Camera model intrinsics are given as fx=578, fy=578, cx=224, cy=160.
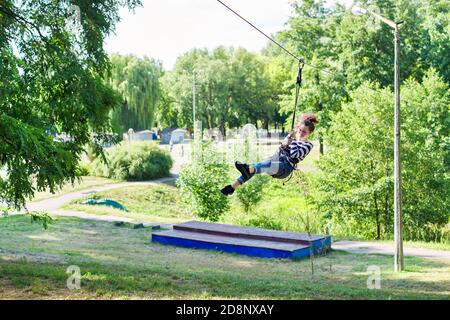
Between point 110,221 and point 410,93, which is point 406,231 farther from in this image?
point 110,221

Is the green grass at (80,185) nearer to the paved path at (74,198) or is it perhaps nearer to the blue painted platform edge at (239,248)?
the paved path at (74,198)

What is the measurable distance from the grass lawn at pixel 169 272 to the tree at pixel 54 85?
1760 millimetres

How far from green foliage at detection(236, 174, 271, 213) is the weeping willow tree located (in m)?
20.0

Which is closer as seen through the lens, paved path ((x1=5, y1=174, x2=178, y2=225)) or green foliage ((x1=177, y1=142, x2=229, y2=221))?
green foliage ((x1=177, y1=142, x2=229, y2=221))

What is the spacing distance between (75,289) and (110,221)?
14.0 m

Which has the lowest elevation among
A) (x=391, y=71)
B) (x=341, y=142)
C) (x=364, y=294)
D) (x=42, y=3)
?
(x=364, y=294)

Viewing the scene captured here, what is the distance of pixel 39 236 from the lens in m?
18.8

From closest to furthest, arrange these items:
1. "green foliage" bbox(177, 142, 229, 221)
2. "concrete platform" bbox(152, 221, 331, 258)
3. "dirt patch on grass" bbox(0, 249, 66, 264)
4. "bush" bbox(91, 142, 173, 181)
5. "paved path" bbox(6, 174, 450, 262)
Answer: "dirt patch on grass" bbox(0, 249, 66, 264), "concrete platform" bbox(152, 221, 331, 258), "paved path" bbox(6, 174, 450, 262), "green foliage" bbox(177, 142, 229, 221), "bush" bbox(91, 142, 173, 181)

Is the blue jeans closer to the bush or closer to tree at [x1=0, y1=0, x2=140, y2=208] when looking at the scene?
tree at [x1=0, y1=0, x2=140, y2=208]

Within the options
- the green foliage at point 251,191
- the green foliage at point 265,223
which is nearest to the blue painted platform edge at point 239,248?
the green foliage at point 265,223

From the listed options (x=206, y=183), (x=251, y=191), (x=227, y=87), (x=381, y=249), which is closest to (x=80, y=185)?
(x=251, y=191)

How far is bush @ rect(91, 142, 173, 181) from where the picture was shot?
119ft

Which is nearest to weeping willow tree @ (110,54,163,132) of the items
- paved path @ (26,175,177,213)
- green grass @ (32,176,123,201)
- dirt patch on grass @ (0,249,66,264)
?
green grass @ (32,176,123,201)
